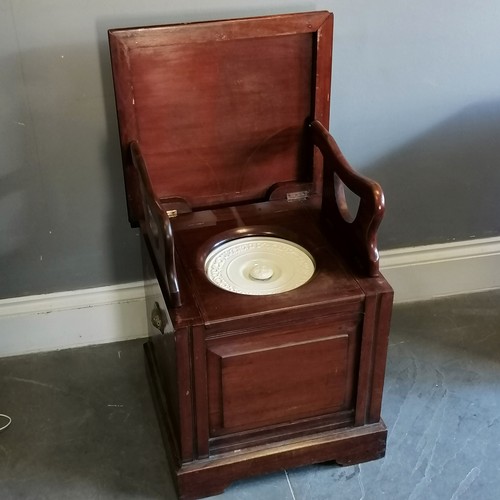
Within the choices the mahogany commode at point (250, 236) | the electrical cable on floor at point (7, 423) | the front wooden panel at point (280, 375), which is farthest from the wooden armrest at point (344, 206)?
the electrical cable on floor at point (7, 423)

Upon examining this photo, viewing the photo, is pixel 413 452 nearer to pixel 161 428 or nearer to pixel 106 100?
pixel 161 428

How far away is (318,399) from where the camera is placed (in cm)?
141

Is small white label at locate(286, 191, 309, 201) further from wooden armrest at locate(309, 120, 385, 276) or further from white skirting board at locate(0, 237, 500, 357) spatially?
white skirting board at locate(0, 237, 500, 357)

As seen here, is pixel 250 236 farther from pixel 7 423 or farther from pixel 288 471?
pixel 7 423

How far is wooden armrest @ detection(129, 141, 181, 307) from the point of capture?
3.95 feet

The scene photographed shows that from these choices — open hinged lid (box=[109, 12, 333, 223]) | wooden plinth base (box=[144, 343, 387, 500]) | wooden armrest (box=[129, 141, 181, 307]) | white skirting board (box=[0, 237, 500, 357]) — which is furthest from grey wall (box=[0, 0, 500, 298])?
wooden plinth base (box=[144, 343, 387, 500])

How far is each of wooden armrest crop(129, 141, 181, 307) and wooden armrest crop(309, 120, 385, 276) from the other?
319 mm

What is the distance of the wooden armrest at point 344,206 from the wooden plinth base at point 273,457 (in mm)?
332

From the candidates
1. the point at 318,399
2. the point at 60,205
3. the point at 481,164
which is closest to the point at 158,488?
the point at 318,399

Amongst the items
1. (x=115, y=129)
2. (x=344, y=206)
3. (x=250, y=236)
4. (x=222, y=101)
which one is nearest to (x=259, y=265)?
(x=250, y=236)

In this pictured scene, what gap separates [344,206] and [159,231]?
1.21ft

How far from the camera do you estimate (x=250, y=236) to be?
1464 millimetres

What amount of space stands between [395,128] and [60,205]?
724 millimetres

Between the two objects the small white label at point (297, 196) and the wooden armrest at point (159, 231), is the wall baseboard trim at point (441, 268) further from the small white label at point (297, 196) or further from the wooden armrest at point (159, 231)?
the wooden armrest at point (159, 231)
